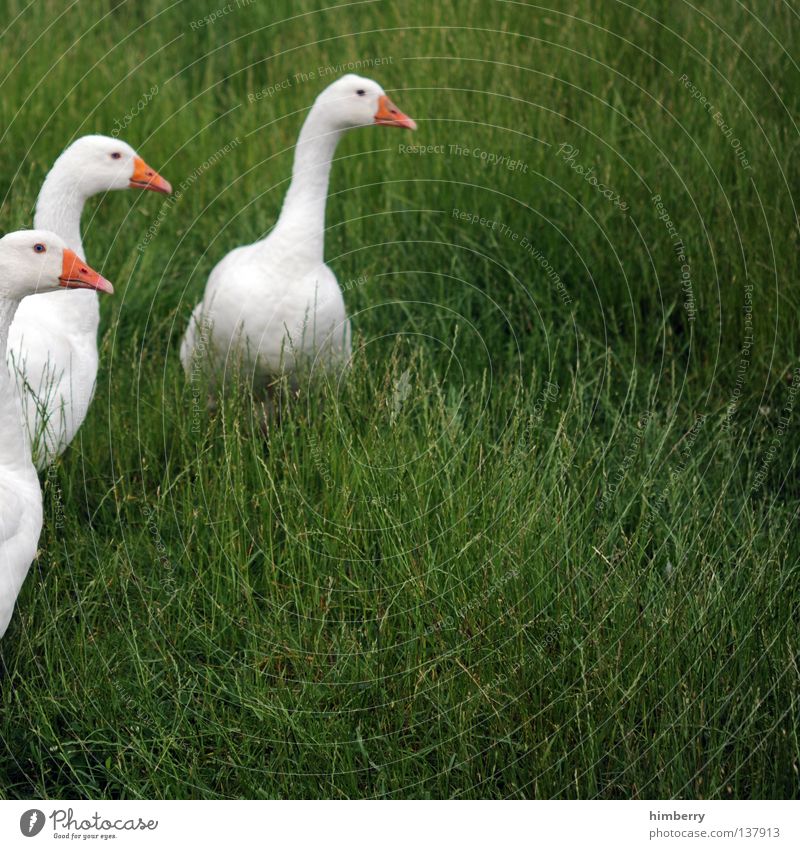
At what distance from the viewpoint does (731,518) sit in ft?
13.2

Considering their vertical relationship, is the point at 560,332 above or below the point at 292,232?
below

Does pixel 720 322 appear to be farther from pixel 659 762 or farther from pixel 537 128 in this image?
pixel 659 762

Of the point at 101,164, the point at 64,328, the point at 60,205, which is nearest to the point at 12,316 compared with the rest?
the point at 64,328

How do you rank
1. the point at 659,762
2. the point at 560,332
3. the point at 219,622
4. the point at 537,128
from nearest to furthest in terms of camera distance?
the point at 659,762
the point at 219,622
the point at 560,332
the point at 537,128

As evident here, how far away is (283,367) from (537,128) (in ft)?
6.85

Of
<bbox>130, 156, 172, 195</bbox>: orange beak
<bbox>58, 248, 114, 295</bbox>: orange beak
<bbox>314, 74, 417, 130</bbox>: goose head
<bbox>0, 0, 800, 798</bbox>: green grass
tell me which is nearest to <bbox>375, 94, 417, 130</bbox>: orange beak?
<bbox>314, 74, 417, 130</bbox>: goose head

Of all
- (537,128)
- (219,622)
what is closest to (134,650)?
(219,622)

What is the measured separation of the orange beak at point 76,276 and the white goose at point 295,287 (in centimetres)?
95

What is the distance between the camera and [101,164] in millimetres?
4395

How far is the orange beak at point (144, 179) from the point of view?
4.52 metres

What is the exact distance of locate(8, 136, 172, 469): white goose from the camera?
12.9 feet
